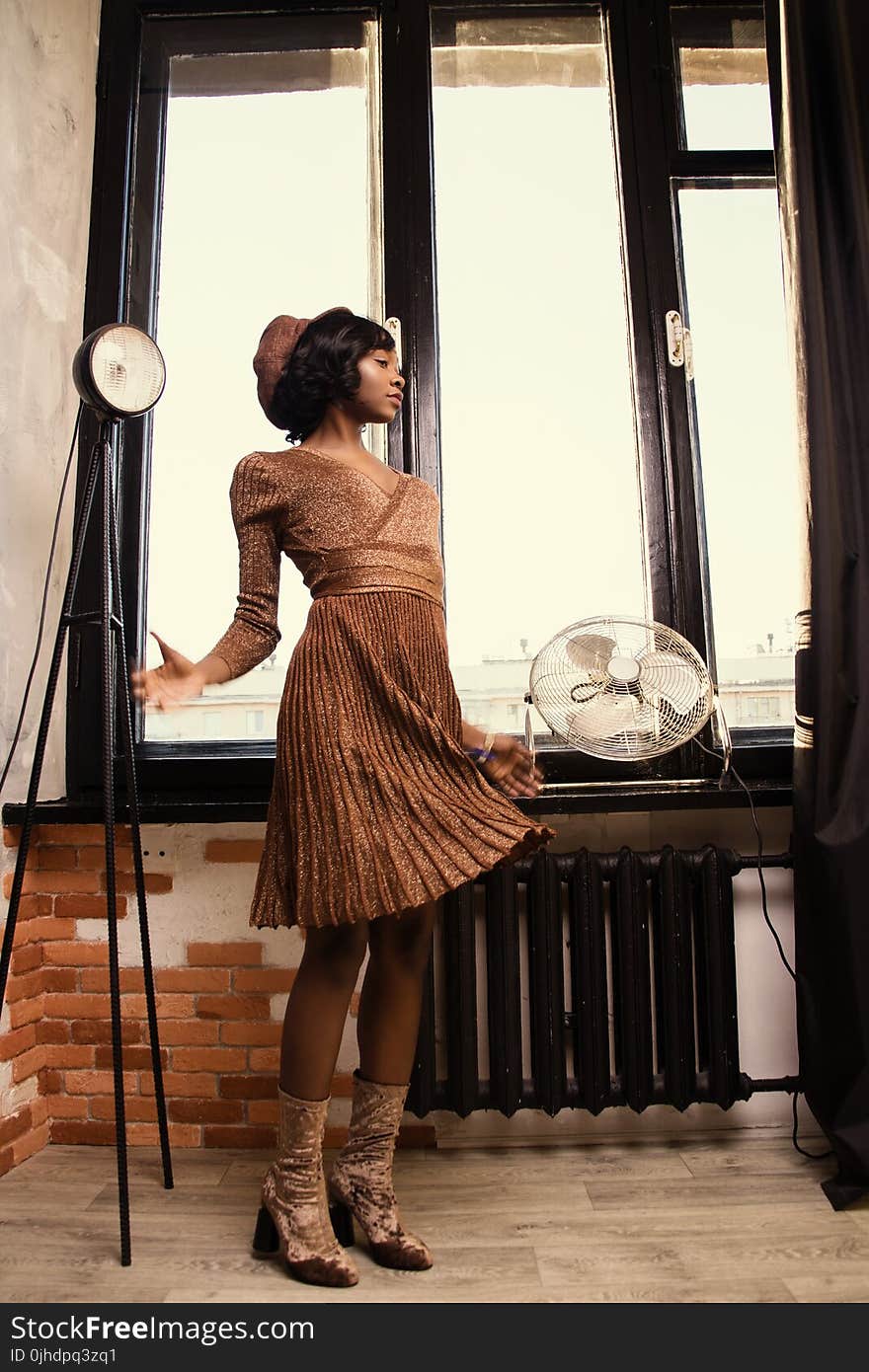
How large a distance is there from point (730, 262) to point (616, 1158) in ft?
7.34

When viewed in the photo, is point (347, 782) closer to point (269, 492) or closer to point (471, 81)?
point (269, 492)

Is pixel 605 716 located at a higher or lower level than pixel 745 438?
lower

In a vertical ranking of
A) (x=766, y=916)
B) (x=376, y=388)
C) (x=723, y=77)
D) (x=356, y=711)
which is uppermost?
(x=723, y=77)

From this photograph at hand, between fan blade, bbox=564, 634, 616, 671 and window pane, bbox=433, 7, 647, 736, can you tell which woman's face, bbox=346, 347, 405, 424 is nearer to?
fan blade, bbox=564, 634, 616, 671

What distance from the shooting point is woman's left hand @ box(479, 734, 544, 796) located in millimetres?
1478

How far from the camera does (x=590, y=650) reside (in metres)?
1.82

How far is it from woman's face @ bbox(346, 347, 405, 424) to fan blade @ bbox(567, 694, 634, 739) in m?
0.70

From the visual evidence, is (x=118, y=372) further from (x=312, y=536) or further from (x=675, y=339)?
(x=675, y=339)

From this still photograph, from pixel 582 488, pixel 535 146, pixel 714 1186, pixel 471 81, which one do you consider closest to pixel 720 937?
pixel 714 1186

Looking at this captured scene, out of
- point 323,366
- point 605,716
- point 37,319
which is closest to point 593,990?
point 605,716

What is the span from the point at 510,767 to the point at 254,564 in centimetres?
56

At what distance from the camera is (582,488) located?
2.30 metres

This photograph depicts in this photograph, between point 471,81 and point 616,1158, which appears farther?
point 471,81

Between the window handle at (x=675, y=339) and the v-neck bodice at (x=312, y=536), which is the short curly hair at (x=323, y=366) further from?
the window handle at (x=675, y=339)
